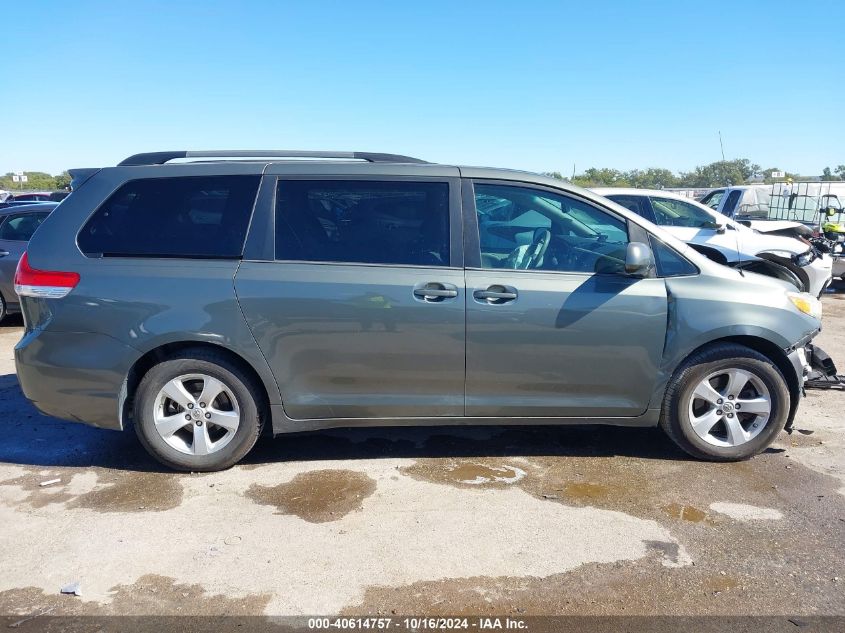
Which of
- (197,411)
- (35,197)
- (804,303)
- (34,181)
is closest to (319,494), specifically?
(197,411)

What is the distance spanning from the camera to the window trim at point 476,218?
13.5 feet

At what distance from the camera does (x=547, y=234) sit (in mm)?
4332

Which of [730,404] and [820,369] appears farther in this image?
[820,369]

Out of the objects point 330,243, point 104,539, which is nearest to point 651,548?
point 330,243

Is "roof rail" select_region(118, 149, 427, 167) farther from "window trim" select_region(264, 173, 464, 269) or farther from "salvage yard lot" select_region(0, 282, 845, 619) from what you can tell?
"salvage yard lot" select_region(0, 282, 845, 619)

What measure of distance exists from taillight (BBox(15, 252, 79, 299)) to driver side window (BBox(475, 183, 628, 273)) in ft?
8.26

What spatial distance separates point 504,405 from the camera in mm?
4191

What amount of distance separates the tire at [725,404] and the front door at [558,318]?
0.23m

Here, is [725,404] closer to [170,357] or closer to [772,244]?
[170,357]

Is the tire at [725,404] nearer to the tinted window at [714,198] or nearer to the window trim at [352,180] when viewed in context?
the window trim at [352,180]

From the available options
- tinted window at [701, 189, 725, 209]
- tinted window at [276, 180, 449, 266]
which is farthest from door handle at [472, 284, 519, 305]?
tinted window at [701, 189, 725, 209]

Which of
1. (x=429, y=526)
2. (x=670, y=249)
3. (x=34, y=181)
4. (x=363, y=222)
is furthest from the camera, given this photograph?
(x=34, y=181)

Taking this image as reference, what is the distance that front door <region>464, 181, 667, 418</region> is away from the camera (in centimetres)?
405

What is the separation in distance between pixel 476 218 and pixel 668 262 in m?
1.25
